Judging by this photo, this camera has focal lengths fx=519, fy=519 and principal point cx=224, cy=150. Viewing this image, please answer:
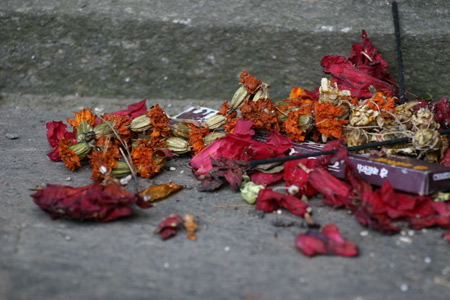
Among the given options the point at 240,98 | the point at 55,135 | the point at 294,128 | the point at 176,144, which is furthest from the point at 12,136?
the point at 294,128

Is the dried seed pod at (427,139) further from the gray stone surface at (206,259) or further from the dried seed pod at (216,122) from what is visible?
the dried seed pod at (216,122)

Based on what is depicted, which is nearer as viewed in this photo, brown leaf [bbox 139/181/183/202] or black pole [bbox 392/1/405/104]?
brown leaf [bbox 139/181/183/202]

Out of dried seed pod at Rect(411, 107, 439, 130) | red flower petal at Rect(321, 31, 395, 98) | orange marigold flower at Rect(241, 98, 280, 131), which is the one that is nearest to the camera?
dried seed pod at Rect(411, 107, 439, 130)

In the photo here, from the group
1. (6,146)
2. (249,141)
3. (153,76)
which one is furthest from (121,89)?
(249,141)

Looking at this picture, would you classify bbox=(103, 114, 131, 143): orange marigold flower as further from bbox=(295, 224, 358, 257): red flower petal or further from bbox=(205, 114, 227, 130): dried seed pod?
bbox=(295, 224, 358, 257): red flower petal

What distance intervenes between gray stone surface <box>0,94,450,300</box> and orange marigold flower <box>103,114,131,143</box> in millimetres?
414

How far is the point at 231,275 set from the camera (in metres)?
1.40

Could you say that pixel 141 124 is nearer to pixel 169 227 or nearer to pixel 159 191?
pixel 159 191

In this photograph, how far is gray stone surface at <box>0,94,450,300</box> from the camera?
1.31 m

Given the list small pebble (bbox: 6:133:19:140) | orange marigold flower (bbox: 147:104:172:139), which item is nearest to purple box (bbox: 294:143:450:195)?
orange marigold flower (bbox: 147:104:172:139)

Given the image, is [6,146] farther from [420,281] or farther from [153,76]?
[420,281]

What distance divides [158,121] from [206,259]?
848 mm

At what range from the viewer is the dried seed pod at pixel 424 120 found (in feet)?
6.65

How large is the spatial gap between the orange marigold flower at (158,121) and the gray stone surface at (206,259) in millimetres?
344
